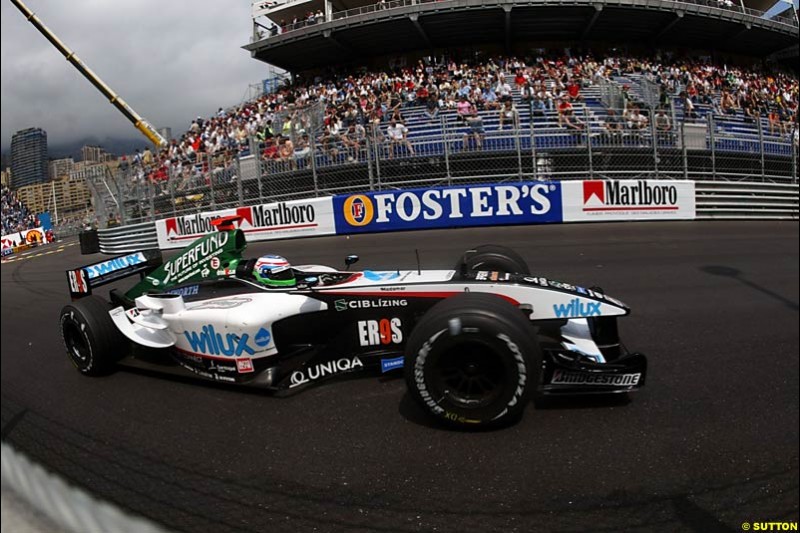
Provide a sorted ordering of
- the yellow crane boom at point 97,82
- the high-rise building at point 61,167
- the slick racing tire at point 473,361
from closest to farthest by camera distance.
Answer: the yellow crane boom at point 97,82, the high-rise building at point 61,167, the slick racing tire at point 473,361

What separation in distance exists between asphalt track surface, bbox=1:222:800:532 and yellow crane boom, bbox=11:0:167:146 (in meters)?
0.33

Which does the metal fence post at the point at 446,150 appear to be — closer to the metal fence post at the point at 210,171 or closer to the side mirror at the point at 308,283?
the metal fence post at the point at 210,171

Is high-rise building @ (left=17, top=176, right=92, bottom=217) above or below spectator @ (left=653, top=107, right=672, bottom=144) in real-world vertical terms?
below

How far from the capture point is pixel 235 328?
2.78m

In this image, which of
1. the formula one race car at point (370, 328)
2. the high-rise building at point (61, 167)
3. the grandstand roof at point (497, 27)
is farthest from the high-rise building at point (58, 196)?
the grandstand roof at point (497, 27)

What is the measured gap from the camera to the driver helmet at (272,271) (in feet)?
7.27

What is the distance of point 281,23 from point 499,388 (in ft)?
5.43

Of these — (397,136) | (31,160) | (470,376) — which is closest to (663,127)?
(397,136)

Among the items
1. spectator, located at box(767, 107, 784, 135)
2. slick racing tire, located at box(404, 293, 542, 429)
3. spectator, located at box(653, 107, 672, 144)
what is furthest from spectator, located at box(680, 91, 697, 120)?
slick racing tire, located at box(404, 293, 542, 429)

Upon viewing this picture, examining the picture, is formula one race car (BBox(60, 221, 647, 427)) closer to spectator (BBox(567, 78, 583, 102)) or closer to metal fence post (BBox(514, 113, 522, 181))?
metal fence post (BBox(514, 113, 522, 181))

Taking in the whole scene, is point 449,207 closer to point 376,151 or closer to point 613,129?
point 376,151

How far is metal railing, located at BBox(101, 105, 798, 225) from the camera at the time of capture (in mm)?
1444

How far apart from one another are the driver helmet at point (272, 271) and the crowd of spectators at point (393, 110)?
0.74 meters

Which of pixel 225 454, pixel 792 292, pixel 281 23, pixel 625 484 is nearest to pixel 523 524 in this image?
pixel 625 484
